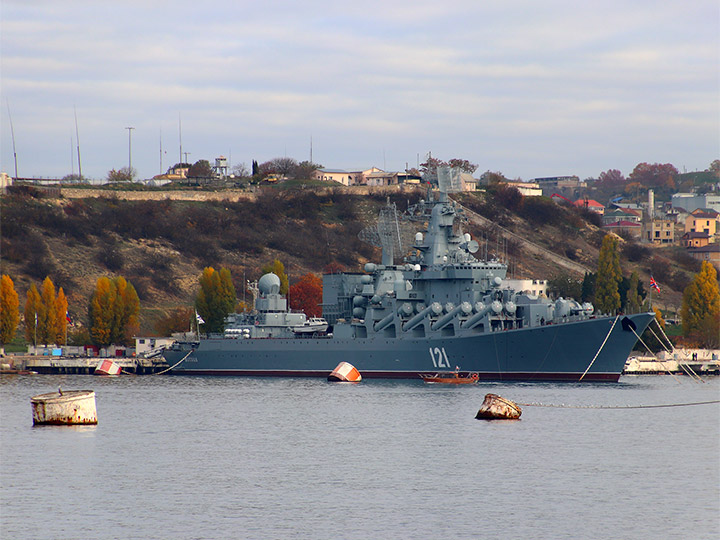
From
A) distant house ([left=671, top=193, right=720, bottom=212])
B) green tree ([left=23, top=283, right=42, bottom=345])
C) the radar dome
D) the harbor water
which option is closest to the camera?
the harbor water

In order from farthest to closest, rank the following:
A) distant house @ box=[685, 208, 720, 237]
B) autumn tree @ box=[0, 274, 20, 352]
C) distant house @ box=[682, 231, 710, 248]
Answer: distant house @ box=[685, 208, 720, 237] < distant house @ box=[682, 231, 710, 248] < autumn tree @ box=[0, 274, 20, 352]

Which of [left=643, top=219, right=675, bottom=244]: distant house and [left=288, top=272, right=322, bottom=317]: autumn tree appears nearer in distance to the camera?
[left=288, top=272, right=322, bottom=317]: autumn tree

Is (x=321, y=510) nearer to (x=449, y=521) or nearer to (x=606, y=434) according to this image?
(x=449, y=521)

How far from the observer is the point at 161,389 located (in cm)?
5700

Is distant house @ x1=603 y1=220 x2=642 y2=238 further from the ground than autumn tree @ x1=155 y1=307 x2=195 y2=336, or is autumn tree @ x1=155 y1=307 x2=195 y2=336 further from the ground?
distant house @ x1=603 y1=220 x2=642 y2=238

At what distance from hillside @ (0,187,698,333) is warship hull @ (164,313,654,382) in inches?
959

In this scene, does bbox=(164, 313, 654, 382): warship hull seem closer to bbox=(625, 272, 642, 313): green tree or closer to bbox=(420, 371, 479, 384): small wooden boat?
bbox=(420, 371, 479, 384): small wooden boat

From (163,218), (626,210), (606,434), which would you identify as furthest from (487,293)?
(626,210)

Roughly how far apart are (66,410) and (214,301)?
138 feet

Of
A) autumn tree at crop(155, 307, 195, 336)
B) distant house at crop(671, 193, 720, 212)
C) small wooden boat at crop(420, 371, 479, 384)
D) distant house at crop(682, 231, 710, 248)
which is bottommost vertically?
small wooden boat at crop(420, 371, 479, 384)

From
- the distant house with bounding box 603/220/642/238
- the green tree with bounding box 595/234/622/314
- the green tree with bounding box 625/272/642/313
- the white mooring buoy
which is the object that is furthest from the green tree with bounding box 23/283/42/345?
the distant house with bounding box 603/220/642/238


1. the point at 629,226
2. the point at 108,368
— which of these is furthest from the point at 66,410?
the point at 629,226

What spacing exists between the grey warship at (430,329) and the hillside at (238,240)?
21.6 metres

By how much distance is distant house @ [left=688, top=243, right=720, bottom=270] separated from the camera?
13388cm
